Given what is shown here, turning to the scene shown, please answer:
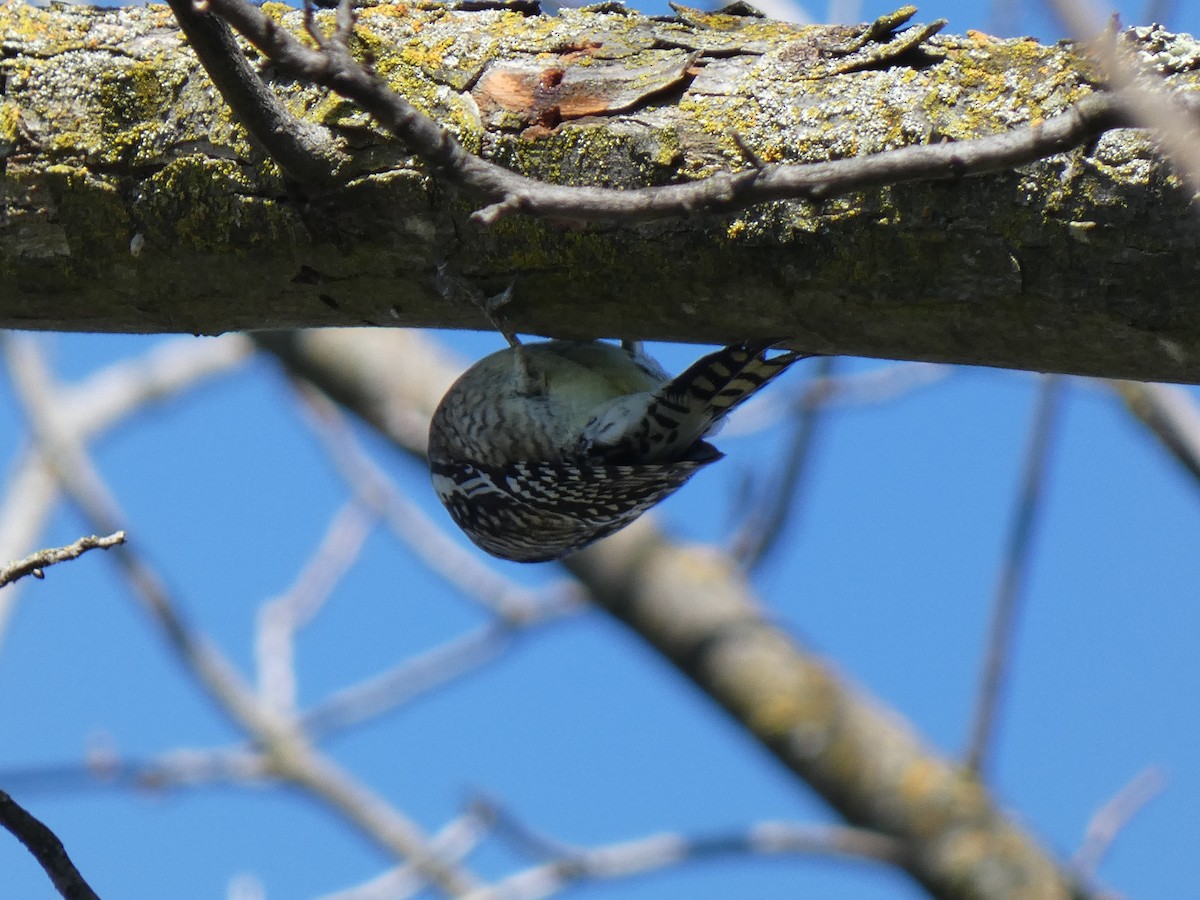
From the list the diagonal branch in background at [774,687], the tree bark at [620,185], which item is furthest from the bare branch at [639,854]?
the tree bark at [620,185]

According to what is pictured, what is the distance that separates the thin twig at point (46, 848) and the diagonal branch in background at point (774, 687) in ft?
11.6

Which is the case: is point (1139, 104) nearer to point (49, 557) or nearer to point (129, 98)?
point (49, 557)

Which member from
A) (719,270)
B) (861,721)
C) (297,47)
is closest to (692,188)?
Answer: (297,47)

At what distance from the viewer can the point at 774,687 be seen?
505 cm

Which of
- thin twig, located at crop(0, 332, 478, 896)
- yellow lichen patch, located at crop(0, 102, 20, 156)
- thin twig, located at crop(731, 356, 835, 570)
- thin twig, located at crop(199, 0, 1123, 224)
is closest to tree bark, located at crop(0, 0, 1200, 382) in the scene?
yellow lichen patch, located at crop(0, 102, 20, 156)

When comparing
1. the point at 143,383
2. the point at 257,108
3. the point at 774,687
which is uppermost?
the point at 143,383

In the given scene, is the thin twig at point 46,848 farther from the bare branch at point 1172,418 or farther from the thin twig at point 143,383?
the thin twig at point 143,383

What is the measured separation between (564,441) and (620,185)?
63.0 inches

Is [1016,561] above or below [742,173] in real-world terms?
above

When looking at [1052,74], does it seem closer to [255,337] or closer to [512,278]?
[512,278]

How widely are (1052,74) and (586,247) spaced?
0.83 meters

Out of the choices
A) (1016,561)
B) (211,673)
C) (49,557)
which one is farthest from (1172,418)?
→ (211,673)

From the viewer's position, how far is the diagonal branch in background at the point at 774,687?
4.68 m

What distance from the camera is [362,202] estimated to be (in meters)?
2.44
